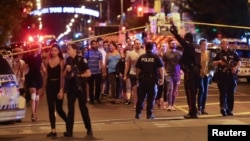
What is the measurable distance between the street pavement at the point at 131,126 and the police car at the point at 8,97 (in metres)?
0.42

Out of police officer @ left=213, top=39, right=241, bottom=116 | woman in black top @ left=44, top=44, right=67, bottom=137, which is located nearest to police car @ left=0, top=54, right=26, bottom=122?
woman in black top @ left=44, top=44, right=67, bottom=137

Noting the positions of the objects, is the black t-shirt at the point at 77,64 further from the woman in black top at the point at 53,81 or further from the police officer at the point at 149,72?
the police officer at the point at 149,72

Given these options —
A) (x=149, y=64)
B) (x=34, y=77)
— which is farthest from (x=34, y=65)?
(x=149, y=64)

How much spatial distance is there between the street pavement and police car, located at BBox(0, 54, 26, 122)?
423 mm

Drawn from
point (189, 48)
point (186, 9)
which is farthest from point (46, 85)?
point (186, 9)

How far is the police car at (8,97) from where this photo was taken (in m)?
10.2

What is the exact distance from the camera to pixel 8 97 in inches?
408

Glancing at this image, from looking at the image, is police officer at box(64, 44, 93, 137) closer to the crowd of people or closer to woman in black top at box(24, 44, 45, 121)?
the crowd of people

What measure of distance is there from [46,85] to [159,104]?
519 cm

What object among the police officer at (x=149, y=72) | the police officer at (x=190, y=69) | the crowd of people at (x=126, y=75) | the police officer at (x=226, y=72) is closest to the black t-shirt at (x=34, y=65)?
the crowd of people at (x=126, y=75)

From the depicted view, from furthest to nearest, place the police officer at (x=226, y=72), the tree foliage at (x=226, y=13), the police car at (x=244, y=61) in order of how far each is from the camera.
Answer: the tree foliage at (x=226, y=13) → the police car at (x=244, y=61) → the police officer at (x=226, y=72)

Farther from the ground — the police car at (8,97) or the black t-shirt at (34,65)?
the black t-shirt at (34,65)

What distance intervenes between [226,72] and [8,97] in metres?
4.99

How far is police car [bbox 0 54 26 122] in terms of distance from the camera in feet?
33.6
